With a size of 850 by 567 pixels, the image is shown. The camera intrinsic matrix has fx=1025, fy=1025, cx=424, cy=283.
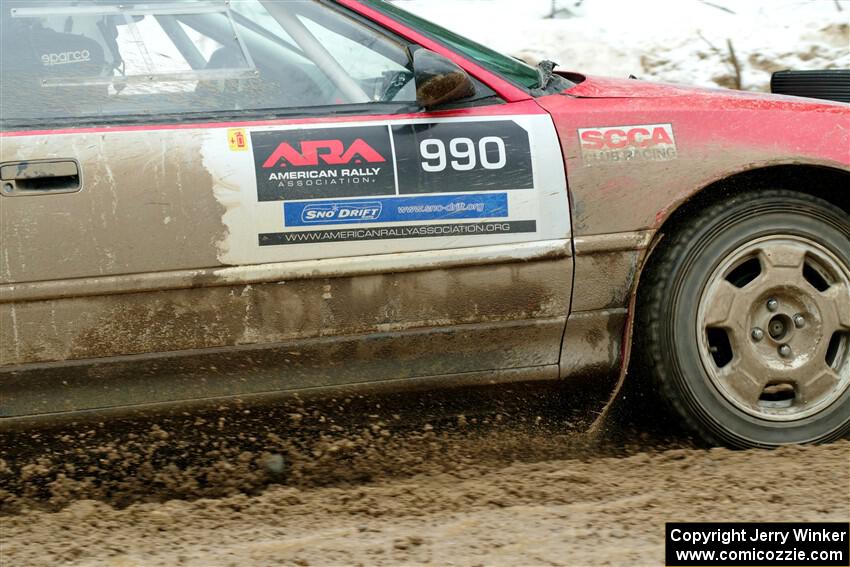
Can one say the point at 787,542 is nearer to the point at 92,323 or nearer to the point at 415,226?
the point at 415,226

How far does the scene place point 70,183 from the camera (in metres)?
2.85

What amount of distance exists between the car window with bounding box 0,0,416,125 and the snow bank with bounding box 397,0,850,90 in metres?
4.47

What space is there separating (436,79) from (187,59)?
0.77m

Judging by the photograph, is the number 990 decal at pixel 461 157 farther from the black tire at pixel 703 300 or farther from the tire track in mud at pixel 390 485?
the tire track in mud at pixel 390 485

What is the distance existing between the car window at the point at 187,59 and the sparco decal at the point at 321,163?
0.49 feet

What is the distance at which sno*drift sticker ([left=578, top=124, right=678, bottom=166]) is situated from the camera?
122 inches

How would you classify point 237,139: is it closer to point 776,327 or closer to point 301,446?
point 301,446

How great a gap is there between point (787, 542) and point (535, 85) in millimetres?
1566

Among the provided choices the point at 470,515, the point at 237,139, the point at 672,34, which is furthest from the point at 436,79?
the point at 672,34

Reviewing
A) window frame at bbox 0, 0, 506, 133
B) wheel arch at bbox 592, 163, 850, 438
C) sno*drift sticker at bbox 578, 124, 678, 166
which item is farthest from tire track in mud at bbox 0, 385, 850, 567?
window frame at bbox 0, 0, 506, 133

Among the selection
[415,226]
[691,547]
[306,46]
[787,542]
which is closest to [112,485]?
[415,226]

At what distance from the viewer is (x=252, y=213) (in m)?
2.91

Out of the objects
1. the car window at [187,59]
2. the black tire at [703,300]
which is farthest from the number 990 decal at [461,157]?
the black tire at [703,300]

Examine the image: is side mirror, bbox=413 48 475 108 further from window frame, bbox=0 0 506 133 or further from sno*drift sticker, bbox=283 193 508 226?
sno*drift sticker, bbox=283 193 508 226
